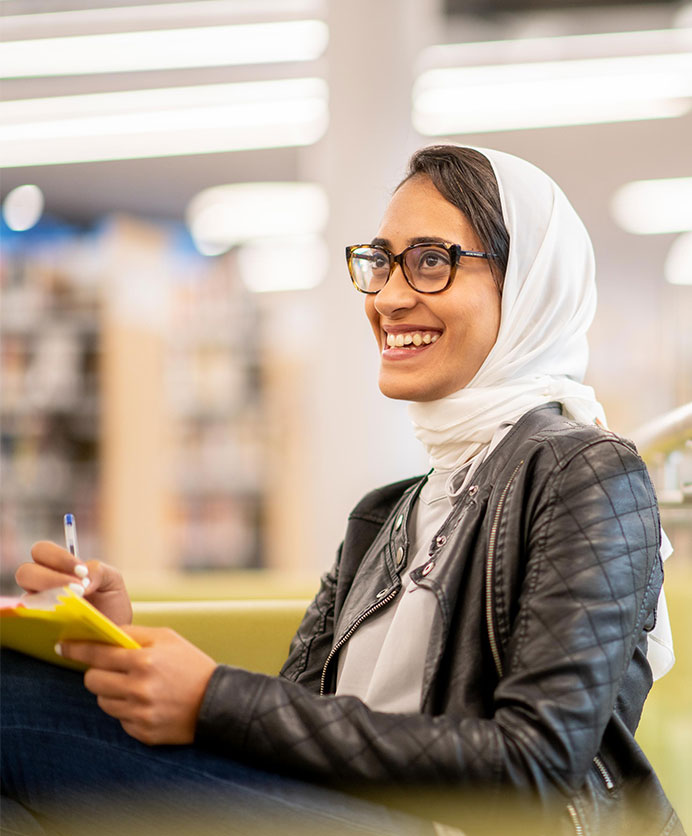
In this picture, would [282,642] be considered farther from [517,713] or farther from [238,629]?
[517,713]

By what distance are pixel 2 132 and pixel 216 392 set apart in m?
1.92

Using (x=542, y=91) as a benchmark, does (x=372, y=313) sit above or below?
below

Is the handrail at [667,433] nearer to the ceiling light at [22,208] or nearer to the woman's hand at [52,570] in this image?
the woman's hand at [52,570]

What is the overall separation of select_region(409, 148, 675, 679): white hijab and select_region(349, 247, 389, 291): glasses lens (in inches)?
7.2

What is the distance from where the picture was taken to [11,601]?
98 centimetres

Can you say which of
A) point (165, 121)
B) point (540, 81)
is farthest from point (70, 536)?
point (165, 121)

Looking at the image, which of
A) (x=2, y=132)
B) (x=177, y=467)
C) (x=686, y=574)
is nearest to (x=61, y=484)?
(x=177, y=467)

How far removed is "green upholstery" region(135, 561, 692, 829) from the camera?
1.60 metres

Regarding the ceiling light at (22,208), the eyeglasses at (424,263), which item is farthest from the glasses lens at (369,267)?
the ceiling light at (22,208)

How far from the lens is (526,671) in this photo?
85cm

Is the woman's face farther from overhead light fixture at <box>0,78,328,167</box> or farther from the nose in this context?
overhead light fixture at <box>0,78,328,167</box>

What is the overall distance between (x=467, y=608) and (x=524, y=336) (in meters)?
0.44

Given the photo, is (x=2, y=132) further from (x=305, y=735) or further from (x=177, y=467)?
(x=305, y=735)

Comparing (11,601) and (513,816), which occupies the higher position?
(11,601)
